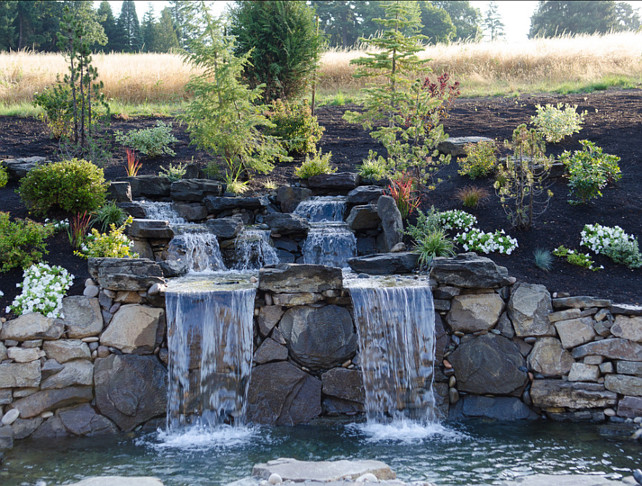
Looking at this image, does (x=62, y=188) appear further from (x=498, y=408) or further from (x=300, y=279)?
(x=498, y=408)

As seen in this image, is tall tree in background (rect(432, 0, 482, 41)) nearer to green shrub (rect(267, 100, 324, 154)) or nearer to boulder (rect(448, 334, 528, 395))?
green shrub (rect(267, 100, 324, 154))

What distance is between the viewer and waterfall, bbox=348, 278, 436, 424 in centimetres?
595

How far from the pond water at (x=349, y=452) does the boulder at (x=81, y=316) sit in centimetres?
110

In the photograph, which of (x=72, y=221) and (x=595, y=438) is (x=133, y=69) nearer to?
(x=72, y=221)

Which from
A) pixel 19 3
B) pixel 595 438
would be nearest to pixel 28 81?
→ pixel 595 438

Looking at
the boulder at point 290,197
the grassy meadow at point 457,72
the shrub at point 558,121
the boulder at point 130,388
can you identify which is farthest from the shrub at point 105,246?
the grassy meadow at point 457,72

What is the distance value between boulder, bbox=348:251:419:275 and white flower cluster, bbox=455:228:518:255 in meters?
0.84

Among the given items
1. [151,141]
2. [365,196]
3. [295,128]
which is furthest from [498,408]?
→ [151,141]

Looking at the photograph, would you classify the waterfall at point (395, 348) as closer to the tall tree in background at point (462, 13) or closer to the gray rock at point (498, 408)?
the gray rock at point (498, 408)

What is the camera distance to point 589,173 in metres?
8.19

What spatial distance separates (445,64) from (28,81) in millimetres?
13243

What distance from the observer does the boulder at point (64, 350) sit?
5805mm

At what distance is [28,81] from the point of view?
1628 centimetres

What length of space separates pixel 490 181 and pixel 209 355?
19.1 ft
